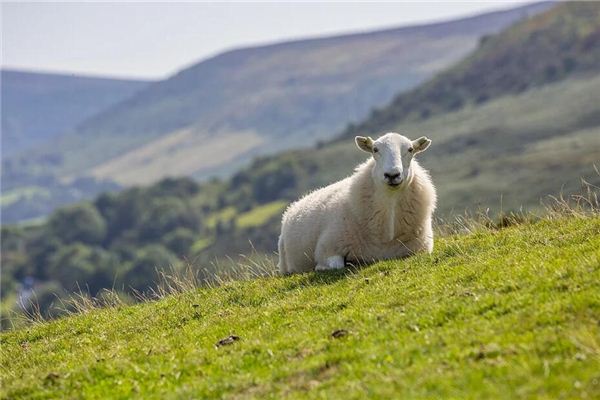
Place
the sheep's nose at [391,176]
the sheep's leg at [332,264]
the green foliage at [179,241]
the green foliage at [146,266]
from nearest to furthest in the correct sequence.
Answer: the sheep's nose at [391,176], the sheep's leg at [332,264], the green foliage at [146,266], the green foliage at [179,241]

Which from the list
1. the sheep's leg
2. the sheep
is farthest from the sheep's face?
the sheep's leg

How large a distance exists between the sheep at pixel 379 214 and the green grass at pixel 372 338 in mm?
1318

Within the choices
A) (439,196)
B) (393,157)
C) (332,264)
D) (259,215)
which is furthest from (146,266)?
(393,157)

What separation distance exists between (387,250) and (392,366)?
7.49m

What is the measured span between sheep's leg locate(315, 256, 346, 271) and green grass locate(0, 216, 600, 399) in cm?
79

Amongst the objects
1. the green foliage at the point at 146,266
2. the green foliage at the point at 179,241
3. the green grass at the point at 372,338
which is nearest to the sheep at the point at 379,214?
the green grass at the point at 372,338

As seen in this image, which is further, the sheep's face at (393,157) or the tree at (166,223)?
the tree at (166,223)

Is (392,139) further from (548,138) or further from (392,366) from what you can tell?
(548,138)

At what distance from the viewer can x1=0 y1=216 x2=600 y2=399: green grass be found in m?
8.26

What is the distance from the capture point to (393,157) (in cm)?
1593

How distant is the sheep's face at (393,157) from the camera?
51.5 feet

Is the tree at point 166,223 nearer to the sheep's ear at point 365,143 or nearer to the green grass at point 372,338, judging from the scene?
the sheep's ear at point 365,143

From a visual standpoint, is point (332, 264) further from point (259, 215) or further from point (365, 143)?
point (259, 215)

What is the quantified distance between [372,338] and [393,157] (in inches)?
255
